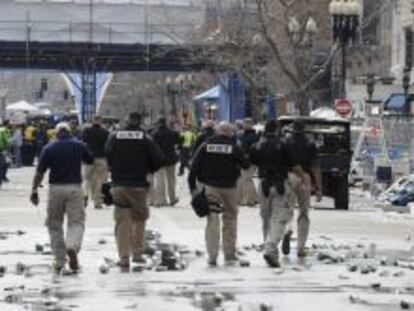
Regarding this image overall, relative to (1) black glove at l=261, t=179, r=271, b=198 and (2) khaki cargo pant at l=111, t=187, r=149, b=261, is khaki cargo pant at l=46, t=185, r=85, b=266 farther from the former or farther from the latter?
(1) black glove at l=261, t=179, r=271, b=198

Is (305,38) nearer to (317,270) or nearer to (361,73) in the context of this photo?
(361,73)

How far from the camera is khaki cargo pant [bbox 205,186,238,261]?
58.7 feet

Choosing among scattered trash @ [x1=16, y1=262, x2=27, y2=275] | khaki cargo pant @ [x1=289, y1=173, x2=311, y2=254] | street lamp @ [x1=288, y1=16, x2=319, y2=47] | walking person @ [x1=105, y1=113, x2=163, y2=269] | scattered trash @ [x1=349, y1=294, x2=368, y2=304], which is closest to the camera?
Answer: scattered trash @ [x1=349, y1=294, x2=368, y2=304]

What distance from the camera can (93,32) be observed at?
254 feet

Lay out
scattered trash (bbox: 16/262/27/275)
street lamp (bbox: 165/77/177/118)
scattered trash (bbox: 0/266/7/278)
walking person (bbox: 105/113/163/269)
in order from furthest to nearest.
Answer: street lamp (bbox: 165/77/177/118), walking person (bbox: 105/113/163/269), scattered trash (bbox: 16/262/27/275), scattered trash (bbox: 0/266/7/278)

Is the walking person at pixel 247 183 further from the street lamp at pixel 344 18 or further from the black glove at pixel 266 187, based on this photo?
the street lamp at pixel 344 18

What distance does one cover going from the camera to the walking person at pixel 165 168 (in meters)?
30.1

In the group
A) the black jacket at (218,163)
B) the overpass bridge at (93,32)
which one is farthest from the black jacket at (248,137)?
the overpass bridge at (93,32)

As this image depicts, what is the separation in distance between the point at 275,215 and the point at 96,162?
12795mm

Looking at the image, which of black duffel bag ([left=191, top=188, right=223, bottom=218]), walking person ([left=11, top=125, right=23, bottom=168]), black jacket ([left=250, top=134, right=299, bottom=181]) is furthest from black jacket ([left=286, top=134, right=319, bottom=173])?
walking person ([left=11, top=125, right=23, bottom=168])

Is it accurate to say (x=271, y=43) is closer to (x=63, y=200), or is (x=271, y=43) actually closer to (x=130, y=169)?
(x=130, y=169)

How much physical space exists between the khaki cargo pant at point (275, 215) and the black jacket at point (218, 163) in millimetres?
568

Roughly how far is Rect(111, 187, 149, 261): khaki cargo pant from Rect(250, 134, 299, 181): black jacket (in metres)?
1.54

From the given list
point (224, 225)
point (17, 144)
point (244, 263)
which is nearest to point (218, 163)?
point (224, 225)
